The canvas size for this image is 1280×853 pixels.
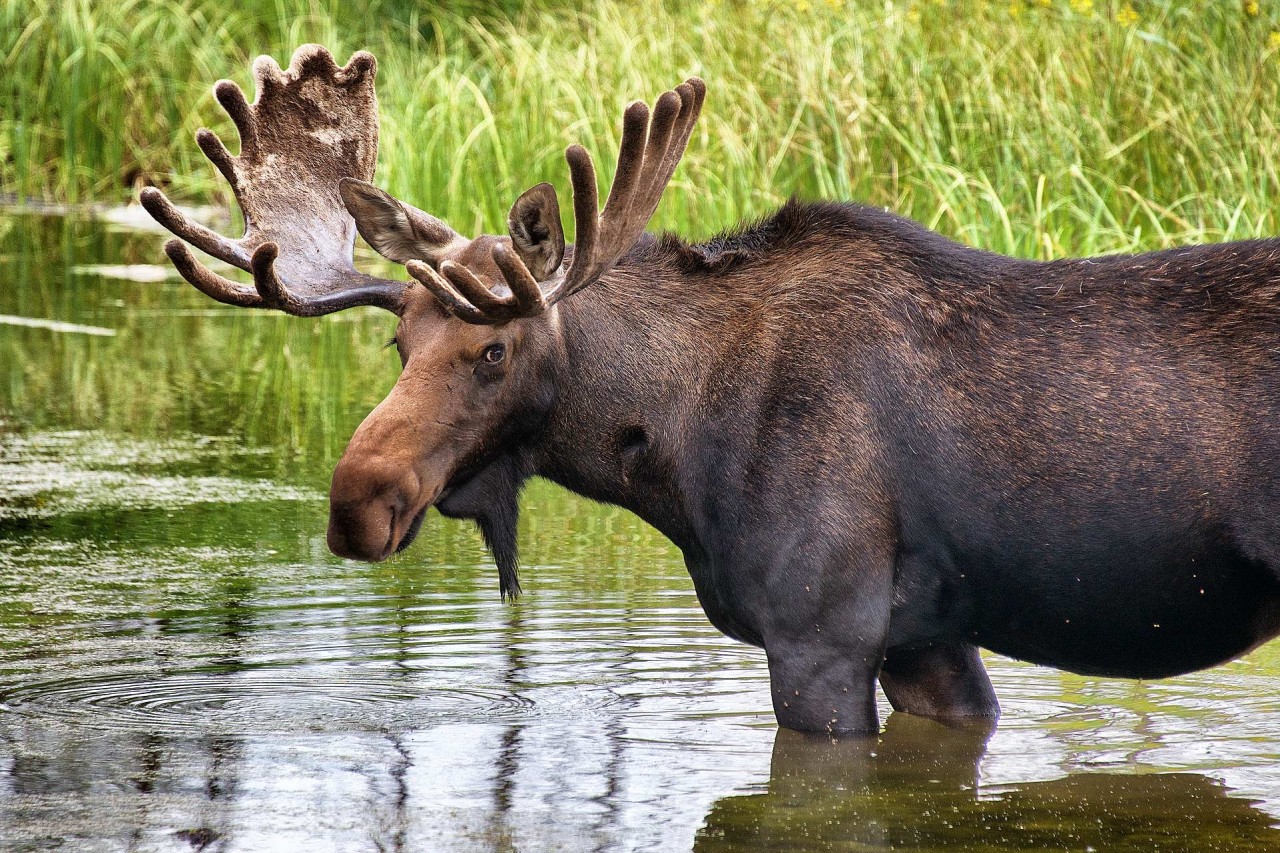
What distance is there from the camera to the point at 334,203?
18.0 feet

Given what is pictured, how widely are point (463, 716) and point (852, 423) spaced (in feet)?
4.14

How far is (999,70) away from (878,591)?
7530mm

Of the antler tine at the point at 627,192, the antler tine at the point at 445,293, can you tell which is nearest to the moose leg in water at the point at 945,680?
the antler tine at the point at 627,192

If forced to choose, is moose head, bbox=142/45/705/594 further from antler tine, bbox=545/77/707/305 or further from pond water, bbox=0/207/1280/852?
pond water, bbox=0/207/1280/852

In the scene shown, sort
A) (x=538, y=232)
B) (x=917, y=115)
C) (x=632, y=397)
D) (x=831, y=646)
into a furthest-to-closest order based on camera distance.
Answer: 1. (x=917, y=115)
2. (x=632, y=397)
3. (x=538, y=232)
4. (x=831, y=646)

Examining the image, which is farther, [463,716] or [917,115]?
[917,115]

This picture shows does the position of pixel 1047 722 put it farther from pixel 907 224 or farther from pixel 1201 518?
pixel 907 224

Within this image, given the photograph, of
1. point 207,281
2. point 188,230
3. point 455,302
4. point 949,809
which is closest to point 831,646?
point 949,809

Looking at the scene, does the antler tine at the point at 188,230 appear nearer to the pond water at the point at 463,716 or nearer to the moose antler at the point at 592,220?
the moose antler at the point at 592,220

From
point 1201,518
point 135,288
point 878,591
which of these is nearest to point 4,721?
point 878,591

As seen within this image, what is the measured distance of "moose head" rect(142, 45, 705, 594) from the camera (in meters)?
4.43

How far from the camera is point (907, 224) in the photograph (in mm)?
4855

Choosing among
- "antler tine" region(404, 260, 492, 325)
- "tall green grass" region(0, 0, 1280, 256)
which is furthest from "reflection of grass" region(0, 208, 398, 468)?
"antler tine" region(404, 260, 492, 325)

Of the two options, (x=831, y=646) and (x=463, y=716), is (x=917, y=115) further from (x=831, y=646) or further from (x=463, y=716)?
(x=831, y=646)
